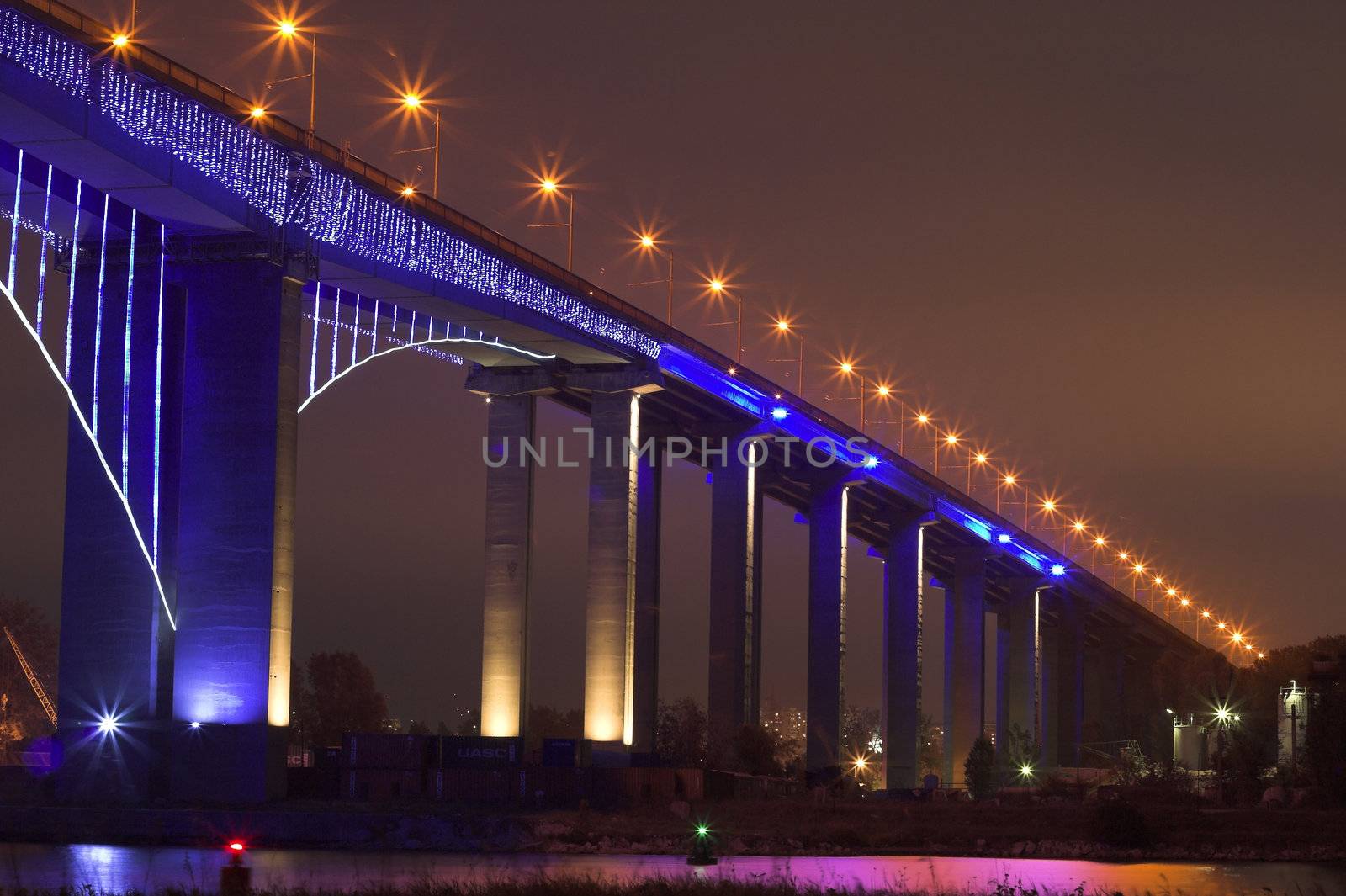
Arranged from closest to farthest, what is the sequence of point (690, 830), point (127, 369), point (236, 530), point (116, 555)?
point (236, 530), point (116, 555), point (127, 369), point (690, 830)

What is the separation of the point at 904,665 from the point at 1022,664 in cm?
4240

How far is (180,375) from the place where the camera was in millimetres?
71375

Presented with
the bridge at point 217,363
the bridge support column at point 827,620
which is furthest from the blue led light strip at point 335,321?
the bridge support column at point 827,620

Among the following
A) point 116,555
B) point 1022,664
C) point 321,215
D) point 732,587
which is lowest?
point 1022,664

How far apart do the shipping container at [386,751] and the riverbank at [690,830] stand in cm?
739

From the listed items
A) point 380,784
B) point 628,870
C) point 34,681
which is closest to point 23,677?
point 34,681

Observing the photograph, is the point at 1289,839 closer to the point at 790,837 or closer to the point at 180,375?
the point at 790,837

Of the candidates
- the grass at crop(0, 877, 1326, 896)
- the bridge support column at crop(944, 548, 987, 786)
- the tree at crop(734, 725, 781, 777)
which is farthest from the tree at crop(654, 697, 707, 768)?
the grass at crop(0, 877, 1326, 896)

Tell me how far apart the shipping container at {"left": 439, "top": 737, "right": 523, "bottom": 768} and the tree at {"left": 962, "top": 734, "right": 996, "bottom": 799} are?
171 feet

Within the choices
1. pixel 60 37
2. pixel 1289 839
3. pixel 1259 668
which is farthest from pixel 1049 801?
pixel 1259 668

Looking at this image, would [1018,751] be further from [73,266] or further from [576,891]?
[576,891]

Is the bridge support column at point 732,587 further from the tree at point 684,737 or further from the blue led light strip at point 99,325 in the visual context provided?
the blue led light strip at point 99,325

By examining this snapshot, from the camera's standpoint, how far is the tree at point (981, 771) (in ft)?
431

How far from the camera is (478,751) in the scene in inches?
3337
